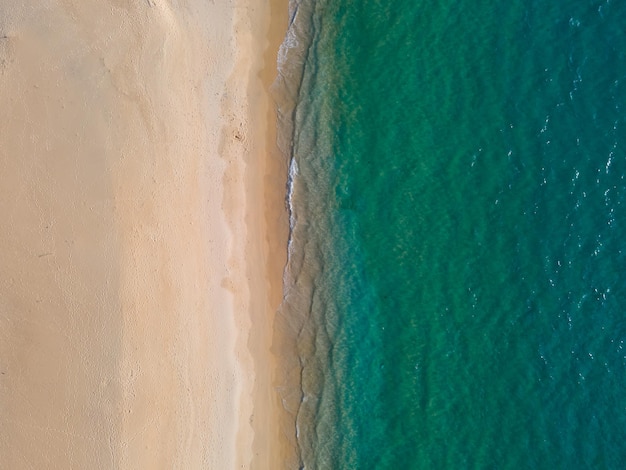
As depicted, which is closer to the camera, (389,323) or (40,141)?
(40,141)

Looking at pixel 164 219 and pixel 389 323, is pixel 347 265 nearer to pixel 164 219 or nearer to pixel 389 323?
pixel 389 323

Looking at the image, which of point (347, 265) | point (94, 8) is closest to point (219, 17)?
point (94, 8)

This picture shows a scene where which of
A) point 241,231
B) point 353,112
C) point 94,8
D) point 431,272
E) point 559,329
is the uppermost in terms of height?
point 94,8

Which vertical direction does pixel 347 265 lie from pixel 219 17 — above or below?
below

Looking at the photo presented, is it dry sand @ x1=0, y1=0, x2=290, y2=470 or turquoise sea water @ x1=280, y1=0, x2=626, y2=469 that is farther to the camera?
turquoise sea water @ x1=280, y1=0, x2=626, y2=469

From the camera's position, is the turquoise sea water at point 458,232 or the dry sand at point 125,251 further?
the turquoise sea water at point 458,232
